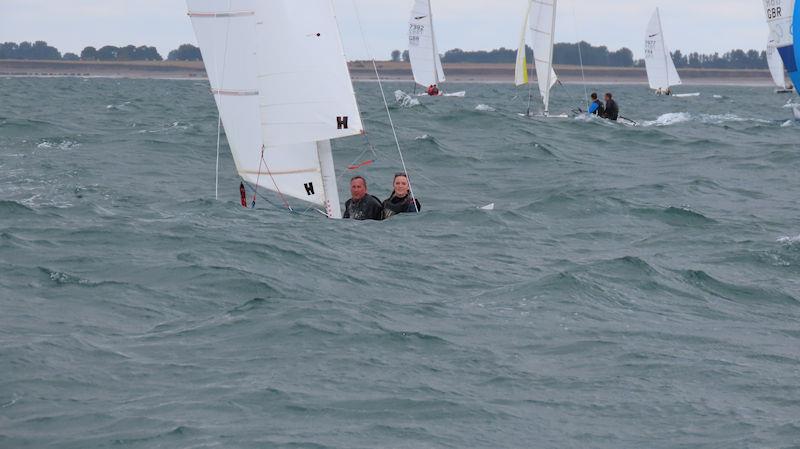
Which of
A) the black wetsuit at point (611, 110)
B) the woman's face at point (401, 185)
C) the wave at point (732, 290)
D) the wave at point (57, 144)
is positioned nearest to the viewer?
the wave at point (732, 290)

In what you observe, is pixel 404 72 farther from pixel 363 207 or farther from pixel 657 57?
pixel 363 207

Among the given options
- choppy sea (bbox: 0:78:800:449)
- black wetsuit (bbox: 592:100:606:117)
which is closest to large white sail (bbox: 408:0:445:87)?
black wetsuit (bbox: 592:100:606:117)

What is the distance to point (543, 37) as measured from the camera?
112 ft

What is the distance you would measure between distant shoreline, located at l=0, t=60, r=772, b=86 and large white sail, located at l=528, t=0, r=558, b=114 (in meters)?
99.8

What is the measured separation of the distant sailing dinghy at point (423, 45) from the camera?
4724cm

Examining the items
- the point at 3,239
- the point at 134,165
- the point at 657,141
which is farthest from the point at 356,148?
the point at 3,239

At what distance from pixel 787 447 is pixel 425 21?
42.2 meters

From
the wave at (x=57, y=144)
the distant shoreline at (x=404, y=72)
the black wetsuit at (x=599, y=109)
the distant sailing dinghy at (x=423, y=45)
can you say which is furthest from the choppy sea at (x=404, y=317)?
the distant shoreline at (x=404, y=72)

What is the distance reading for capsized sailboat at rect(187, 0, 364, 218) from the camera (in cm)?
1270

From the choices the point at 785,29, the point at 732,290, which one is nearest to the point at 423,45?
the point at 785,29

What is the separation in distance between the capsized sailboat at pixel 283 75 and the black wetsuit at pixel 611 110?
58.9 ft

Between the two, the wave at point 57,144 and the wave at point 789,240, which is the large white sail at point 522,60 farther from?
the wave at point 789,240

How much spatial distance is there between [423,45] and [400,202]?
35975 millimetres

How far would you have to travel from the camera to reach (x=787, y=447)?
638 cm
